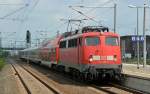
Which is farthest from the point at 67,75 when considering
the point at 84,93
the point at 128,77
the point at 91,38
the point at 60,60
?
the point at 84,93

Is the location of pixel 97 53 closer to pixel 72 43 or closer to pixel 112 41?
pixel 112 41

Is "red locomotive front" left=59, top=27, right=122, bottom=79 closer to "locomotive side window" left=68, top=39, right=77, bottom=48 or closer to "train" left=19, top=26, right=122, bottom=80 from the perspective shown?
"train" left=19, top=26, right=122, bottom=80

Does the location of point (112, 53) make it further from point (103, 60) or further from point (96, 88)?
point (96, 88)

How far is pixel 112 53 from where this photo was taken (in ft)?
90.2

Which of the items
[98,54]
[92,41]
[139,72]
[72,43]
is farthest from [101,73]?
[139,72]

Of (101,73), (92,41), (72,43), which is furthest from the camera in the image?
(72,43)

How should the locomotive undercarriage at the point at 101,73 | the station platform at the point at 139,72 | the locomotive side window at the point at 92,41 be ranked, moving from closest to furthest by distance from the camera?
the locomotive undercarriage at the point at 101,73 < the locomotive side window at the point at 92,41 < the station platform at the point at 139,72

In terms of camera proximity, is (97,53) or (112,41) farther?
(112,41)

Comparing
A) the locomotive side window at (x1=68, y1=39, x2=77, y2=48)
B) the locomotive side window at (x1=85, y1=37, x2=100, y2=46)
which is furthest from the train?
the locomotive side window at (x1=68, y1=39, x2=77, y2=48)

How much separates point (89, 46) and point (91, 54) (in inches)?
21.2

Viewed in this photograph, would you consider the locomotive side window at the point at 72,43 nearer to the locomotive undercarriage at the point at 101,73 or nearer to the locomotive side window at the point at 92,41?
the locomotive side window at the point at 92,41

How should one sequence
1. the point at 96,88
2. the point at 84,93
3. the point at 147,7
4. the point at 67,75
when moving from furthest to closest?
the point at 147,7 < the point at 67,75 < the point at 96,88 < the point at 84,93

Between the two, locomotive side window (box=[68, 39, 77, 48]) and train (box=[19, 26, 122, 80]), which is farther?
locomotive side window (box=[68, 39, 77, 48])

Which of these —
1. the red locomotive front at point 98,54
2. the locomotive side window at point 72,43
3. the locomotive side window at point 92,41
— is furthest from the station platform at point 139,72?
the locomotive side window at point 92,41
